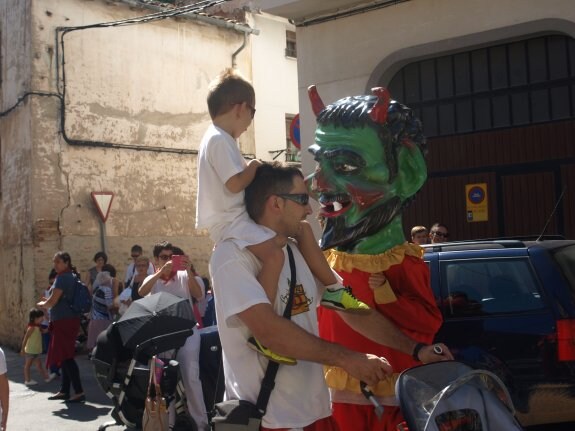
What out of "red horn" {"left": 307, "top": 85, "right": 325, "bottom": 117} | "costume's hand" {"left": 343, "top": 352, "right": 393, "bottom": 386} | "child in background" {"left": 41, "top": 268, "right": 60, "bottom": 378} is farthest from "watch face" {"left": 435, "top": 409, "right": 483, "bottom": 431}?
"child in background" {"left": 41, "top": 268, "right": 60, "bottom": 378}

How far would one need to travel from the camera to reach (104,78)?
679 inches

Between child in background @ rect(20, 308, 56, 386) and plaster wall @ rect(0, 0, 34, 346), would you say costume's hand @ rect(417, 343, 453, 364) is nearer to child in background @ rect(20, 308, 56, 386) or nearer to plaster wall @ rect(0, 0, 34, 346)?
child in background @ rect(20, 308, 56, 386)

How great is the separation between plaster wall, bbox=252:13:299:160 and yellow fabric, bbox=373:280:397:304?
55.4 ft

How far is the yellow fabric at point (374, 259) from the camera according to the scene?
338 cm

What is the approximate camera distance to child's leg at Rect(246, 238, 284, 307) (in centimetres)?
279

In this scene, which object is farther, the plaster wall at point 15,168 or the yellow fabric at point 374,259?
the plaster wall at point 15,168

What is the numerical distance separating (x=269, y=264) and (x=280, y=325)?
0.83ft

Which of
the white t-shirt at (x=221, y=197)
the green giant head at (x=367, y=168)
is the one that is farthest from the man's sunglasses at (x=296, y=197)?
the green giant head at (x=367, y=168)

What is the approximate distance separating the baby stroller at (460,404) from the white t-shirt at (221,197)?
0.80 metres

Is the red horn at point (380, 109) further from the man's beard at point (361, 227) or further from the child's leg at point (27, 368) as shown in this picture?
the child's leg at point (27, 368)

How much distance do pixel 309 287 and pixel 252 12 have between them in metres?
18.2

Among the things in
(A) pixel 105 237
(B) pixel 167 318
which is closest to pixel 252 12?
(A) pixel 105 237

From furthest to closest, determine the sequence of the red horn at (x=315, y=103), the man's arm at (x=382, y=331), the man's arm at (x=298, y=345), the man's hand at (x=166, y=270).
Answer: the man's hand at (x=166, y=270) < the red horn at (x=315, y=103) < the man's arm at (x=382, y=331) < the man's arm at (x=298, y=345)

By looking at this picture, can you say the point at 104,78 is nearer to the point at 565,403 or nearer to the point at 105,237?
the point at 105,237
